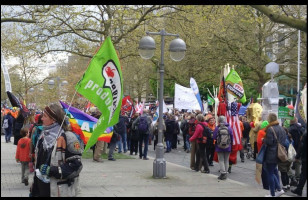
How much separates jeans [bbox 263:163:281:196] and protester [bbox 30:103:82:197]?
→ 496cm

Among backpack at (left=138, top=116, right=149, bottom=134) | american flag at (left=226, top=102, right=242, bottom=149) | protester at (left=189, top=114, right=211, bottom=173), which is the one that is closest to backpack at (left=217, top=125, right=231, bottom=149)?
protester at (left=189, top=114, right=211, bottom=173)

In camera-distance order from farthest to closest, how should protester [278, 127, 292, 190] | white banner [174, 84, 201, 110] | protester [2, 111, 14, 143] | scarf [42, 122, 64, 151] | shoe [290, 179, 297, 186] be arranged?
protester [2, 111, 14, 143] < white banner [174, 84, 201, 110] < shoe [290, 179, 297, 186] < protester [278, 127, 292, 190] < scarf [42, 122, 64, 151]

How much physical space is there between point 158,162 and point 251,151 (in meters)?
6.31

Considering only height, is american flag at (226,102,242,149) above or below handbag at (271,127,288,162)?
above

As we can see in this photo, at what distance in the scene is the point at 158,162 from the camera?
39.0 feet

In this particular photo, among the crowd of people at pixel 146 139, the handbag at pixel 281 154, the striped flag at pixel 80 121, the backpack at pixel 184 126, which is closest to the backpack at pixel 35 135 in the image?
the crowd of people at pixel 146 139

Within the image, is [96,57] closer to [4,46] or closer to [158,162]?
[158,162]

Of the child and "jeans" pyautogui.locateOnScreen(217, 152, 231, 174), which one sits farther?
"jeans" pyautogui.locateOnScreen(217, 152, 231, 174)

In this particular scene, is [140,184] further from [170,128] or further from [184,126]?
[184,126]

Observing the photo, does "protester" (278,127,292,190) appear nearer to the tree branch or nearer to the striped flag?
the tree branch

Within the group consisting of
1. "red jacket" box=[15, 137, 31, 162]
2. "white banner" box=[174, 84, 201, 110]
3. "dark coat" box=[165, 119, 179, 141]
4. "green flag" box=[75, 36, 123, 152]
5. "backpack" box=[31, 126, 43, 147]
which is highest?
"white banner" box=[174, 84, 201, 110]

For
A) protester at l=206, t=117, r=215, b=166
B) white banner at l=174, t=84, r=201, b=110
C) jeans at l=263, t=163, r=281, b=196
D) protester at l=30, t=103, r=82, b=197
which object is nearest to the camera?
protester at l=30, t=103, r=82, b=197

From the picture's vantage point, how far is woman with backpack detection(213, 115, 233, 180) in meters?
11.8

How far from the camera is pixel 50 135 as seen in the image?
5383mm
